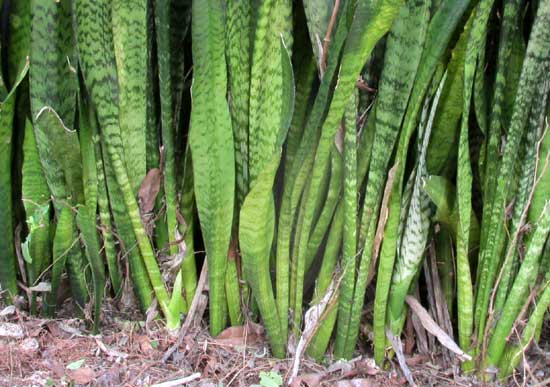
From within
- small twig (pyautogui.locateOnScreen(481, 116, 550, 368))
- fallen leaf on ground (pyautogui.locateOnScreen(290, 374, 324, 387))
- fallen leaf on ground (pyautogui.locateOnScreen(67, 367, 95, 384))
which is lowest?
fallen leaf on ground (pyautogui.locateOnScreen(290, 374, 324, 387))

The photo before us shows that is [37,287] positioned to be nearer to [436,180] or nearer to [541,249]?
[436,180]

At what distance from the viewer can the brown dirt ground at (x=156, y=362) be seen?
97cm

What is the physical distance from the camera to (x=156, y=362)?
100cm

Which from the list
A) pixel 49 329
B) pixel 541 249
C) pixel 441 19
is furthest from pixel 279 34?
pixel 49 329

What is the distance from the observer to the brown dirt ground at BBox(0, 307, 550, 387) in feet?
3.17

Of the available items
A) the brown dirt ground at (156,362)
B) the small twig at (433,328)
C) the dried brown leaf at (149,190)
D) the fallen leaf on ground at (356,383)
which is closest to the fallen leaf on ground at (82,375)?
the brown dirt ground at (156,362)

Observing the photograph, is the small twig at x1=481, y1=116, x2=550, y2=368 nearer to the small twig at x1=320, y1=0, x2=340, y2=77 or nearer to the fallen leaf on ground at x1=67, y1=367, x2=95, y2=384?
A: the small twig at x1=320, y1=0, x2=340, y2=77

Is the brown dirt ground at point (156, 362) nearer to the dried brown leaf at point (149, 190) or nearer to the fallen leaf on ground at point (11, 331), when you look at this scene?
the fallen leaf on ground at point (11, 331)

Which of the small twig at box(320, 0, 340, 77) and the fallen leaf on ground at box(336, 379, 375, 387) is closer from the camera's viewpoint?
the small twig at box(320, 0, 340, 77)

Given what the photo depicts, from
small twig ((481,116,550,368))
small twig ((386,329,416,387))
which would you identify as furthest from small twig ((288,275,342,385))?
small twig ((481,116,550,368))

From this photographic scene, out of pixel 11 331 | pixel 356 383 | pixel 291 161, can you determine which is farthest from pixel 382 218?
pixel 11 331

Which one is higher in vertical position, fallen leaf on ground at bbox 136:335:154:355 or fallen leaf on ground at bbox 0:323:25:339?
fallen leaf on ground at bbox 0:323:25:339

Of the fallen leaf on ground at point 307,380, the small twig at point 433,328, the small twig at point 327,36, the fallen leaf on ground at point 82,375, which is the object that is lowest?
the fallen leaf on ground at point 307,380

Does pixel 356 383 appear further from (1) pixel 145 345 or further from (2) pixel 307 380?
(1) pixel 145 345
